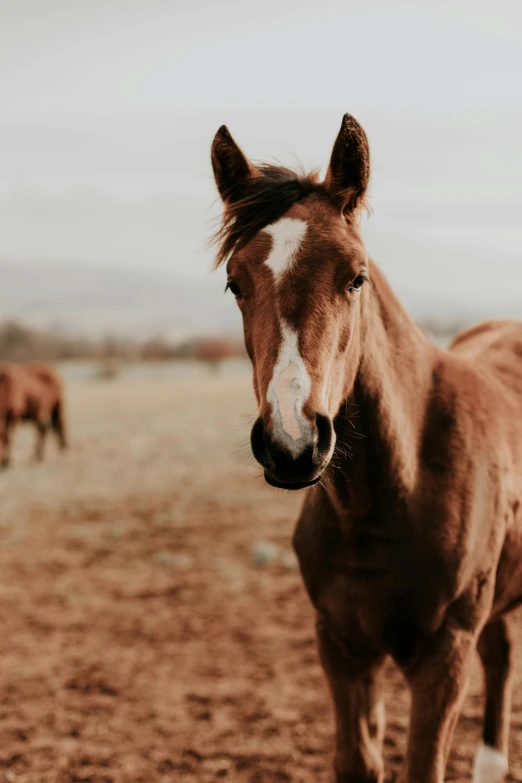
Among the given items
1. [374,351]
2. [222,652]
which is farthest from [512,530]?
[222,652]

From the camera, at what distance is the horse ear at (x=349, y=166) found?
222 cm

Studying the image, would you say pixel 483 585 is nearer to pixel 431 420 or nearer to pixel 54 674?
pixel 431 420

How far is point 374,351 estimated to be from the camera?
7.80 feet

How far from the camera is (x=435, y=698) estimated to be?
2.27m

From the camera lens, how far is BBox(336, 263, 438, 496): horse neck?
235cm

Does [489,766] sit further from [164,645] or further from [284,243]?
[284,243]

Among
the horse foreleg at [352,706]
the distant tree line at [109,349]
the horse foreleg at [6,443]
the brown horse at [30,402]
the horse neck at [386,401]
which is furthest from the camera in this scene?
the distant tree line at [109,349]

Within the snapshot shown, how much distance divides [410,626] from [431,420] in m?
0.77

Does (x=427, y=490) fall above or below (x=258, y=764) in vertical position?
above

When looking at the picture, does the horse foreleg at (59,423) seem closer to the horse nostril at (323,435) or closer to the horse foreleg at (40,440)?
the horse foreleg at (40,440)

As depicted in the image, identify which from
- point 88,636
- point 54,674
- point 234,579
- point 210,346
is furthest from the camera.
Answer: point 210,346

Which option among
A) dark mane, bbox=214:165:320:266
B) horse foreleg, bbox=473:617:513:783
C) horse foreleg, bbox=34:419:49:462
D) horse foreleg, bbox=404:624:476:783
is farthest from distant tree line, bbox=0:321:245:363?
horse foreleg, bbox=404:624:476:783

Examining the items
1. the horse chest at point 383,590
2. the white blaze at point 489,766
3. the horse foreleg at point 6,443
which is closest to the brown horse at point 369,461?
the horse chest at point 383,590

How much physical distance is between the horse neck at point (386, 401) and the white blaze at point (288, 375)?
432mm
